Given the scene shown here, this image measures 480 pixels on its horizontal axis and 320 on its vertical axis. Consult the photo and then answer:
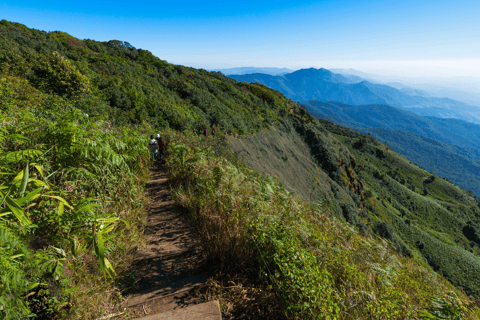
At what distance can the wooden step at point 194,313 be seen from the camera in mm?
2021

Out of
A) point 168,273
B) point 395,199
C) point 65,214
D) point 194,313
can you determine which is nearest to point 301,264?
point 194,313

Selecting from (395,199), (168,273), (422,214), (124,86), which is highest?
(124,86)

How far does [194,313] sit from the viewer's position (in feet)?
6.85

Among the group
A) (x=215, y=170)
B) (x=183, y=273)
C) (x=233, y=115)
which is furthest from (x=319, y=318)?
(x=233, y=115)

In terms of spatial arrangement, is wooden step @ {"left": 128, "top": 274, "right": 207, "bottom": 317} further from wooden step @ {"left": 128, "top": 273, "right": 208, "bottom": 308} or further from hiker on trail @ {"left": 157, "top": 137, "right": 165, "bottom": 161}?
hiker on trail @ {"left": 157, "top": 137, "right": 165, "bottom": 161}

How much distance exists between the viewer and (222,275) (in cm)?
262

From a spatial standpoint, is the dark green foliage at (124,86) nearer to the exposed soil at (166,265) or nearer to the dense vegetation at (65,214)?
the dense vegetation at (65,214)

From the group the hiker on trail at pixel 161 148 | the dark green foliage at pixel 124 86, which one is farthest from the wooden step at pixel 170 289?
the hiker on trail at pixel 161 148

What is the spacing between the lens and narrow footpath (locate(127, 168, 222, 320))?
2.12 m

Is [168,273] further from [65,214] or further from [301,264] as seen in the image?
[301,264]

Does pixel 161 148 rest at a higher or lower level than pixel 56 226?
lower

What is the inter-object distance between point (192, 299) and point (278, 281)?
1015 mm

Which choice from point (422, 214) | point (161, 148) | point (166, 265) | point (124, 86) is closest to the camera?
point (166, 265)

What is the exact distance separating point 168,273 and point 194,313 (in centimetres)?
79
